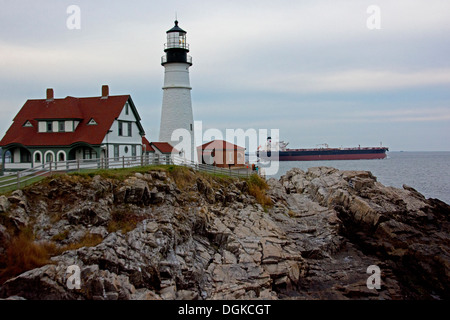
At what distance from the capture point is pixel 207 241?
19.1m

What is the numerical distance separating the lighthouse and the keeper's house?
3709 millimetres

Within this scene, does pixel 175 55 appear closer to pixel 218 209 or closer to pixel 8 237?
pixel 218 209

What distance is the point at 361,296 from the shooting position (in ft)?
53.8

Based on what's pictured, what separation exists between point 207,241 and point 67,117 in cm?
1382

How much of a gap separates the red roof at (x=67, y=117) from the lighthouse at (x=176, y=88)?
4.06 metres

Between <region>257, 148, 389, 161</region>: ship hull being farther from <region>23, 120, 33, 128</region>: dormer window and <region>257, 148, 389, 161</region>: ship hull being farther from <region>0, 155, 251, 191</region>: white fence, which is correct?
<region>23, 120, 33, 128</region>: dormer window

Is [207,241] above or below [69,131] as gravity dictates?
below

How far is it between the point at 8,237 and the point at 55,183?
3.55 meters

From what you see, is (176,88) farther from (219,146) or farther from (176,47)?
(219,146)

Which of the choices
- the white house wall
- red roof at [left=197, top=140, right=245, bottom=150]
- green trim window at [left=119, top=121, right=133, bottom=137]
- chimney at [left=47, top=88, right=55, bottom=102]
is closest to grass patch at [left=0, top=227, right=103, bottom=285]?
the white house wall

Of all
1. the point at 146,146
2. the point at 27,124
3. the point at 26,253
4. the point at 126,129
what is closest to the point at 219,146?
the point at 146,146

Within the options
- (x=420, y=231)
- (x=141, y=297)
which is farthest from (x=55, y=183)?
(x=420, y=231)

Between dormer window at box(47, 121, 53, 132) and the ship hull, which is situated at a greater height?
dormer window at box(47, 121, 53, 132)

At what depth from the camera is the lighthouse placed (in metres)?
31.9
